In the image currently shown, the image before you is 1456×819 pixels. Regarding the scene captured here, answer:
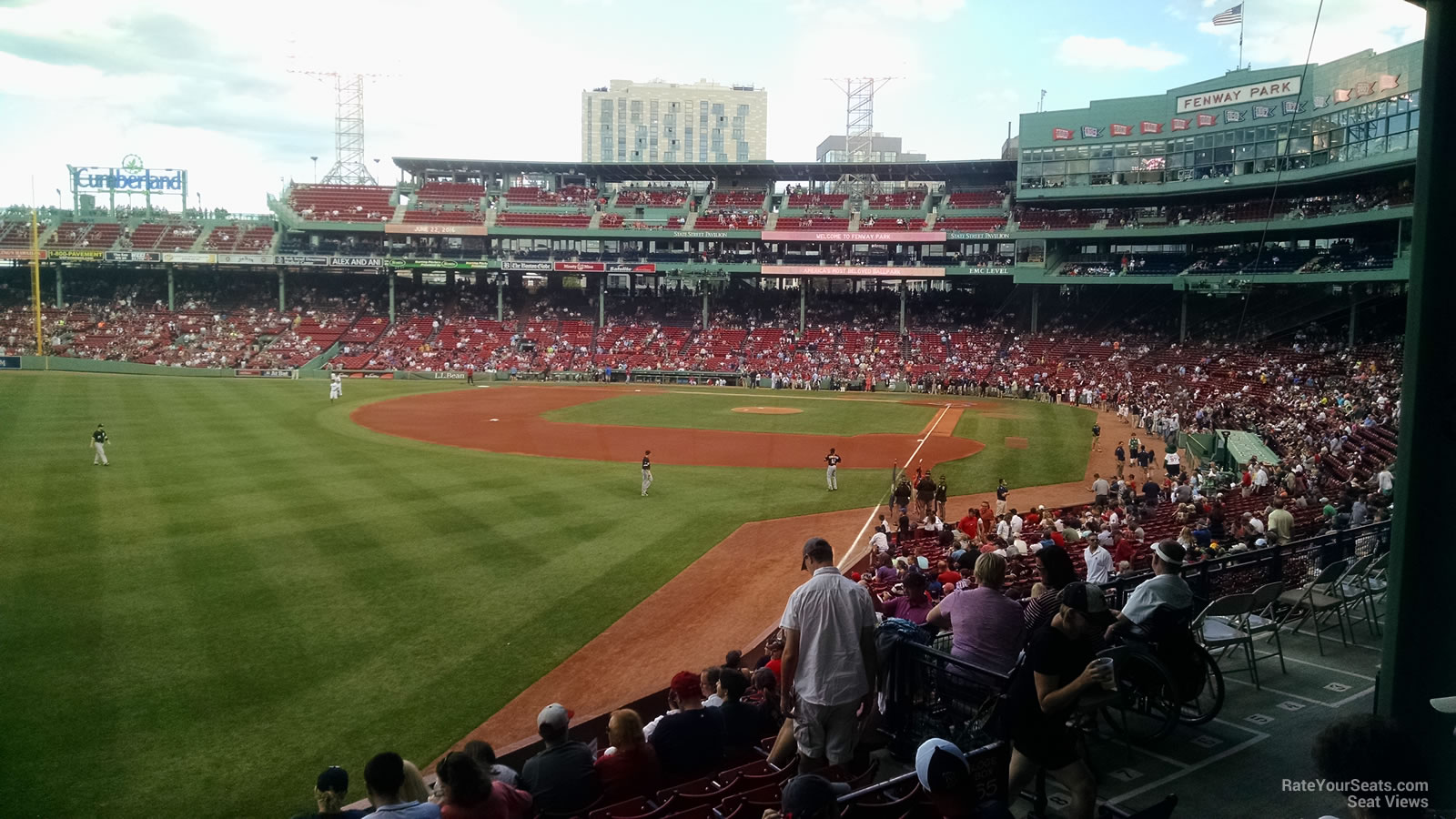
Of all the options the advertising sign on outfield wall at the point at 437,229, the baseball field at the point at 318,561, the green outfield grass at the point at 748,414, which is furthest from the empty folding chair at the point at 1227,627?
the advertising sign on outfield wall at the point at 437,229

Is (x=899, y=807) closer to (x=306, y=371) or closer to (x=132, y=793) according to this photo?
(x=132, y=793)

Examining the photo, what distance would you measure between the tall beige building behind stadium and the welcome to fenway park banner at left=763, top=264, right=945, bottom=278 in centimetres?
10247

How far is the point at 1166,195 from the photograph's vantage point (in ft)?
193

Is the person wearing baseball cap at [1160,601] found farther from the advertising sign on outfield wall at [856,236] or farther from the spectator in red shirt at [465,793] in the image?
the advertising sign on outfield wall at [856,236]

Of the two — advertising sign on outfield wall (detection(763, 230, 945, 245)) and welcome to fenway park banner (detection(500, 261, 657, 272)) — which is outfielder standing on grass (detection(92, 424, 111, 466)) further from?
advertising sign on outfield wall (detection(763, 230, 945, 245))

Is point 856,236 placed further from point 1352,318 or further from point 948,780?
point 948,780

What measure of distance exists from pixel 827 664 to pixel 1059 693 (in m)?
1.58

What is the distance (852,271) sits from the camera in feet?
225

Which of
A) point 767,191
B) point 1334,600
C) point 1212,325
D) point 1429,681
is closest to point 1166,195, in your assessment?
point 1212,325

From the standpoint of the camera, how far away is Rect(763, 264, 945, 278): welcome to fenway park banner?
66562 mm

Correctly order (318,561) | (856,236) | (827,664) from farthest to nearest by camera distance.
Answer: (856,236) < (318,561) < (827,664)

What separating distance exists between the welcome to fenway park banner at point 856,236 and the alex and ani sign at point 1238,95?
725 inches

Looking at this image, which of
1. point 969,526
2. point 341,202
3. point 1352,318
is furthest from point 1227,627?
point 341,202

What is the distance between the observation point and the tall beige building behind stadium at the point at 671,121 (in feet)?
552
